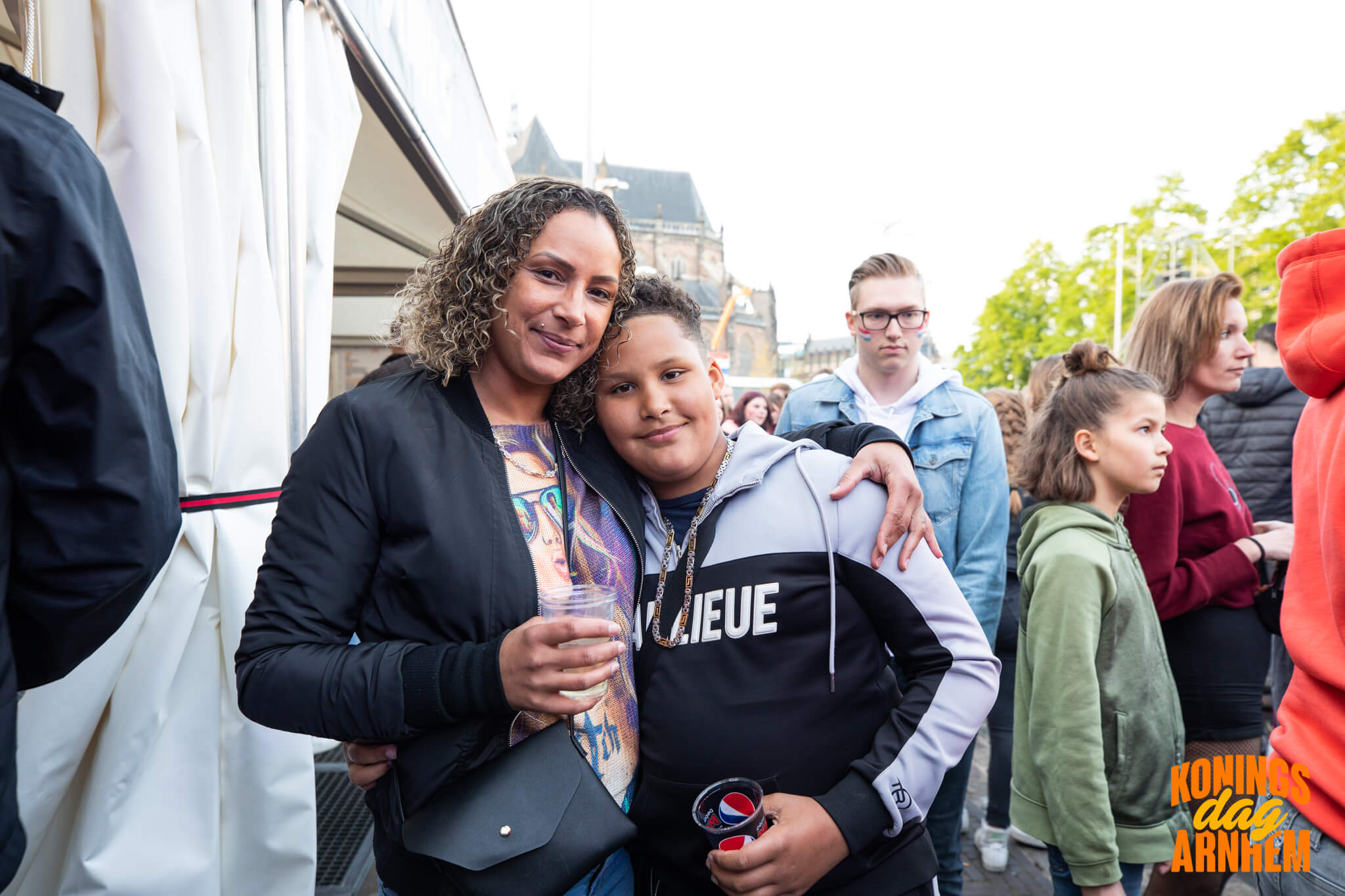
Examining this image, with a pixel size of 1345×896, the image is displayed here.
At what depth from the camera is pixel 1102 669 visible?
231cm

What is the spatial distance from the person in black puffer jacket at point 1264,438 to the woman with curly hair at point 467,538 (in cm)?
441

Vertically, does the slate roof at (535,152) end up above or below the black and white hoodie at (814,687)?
above

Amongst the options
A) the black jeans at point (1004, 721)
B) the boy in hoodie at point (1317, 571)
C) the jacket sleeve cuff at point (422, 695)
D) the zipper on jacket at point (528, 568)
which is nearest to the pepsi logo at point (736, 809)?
the zipper on jacket at point (528, 568)

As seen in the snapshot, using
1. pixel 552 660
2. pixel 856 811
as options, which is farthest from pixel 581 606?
pixel 856 811

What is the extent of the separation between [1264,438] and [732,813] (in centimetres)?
503

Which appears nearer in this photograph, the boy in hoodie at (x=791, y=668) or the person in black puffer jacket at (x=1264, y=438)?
the boy in hoodie at (x=791, y=668)

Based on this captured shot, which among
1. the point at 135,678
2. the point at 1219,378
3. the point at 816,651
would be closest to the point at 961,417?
the point at 1219,378

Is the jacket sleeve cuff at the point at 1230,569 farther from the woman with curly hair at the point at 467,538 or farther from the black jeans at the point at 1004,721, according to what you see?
the woman with curly hair at the point at 467,538

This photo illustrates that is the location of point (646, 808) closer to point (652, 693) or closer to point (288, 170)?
point (652, 693)

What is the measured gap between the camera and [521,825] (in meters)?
1.27

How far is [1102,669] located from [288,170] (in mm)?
2976

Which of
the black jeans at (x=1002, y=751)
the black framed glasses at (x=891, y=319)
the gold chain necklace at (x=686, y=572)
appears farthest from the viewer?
the black jeans at (x=1002, y=751)

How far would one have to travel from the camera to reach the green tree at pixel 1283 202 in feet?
54.2

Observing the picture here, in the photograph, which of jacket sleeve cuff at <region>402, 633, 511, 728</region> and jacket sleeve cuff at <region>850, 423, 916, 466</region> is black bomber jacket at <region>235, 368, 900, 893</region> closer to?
jacket sleeve cuff at <region>402, 633, 511, 728</region>
